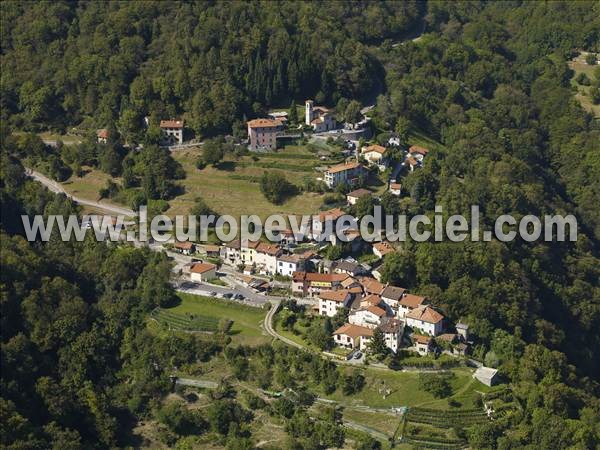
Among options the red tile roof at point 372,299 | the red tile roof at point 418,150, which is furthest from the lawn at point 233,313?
the red tile roof at point 418,150

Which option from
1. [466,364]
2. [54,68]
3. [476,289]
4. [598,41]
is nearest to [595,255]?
[476,289]

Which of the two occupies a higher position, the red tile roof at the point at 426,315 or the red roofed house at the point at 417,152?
the red roofed house at the point at 417,152

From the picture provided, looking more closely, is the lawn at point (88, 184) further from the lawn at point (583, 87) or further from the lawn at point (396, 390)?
the lawn at point (583, 87)

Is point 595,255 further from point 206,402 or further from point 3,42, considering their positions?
point 3,42

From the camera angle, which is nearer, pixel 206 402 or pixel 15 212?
pixel 206 402

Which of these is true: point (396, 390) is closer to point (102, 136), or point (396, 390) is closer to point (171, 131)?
point (171, 131)

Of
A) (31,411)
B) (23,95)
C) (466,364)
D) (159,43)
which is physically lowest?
(31,411)

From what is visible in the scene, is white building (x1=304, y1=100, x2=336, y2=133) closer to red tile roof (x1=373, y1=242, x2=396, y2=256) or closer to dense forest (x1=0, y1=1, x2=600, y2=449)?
dense forest (x1=0, y1=1, x2=600, y2=449)

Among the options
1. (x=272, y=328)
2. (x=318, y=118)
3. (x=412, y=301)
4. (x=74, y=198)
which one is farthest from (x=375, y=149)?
(x=74, y=198)
